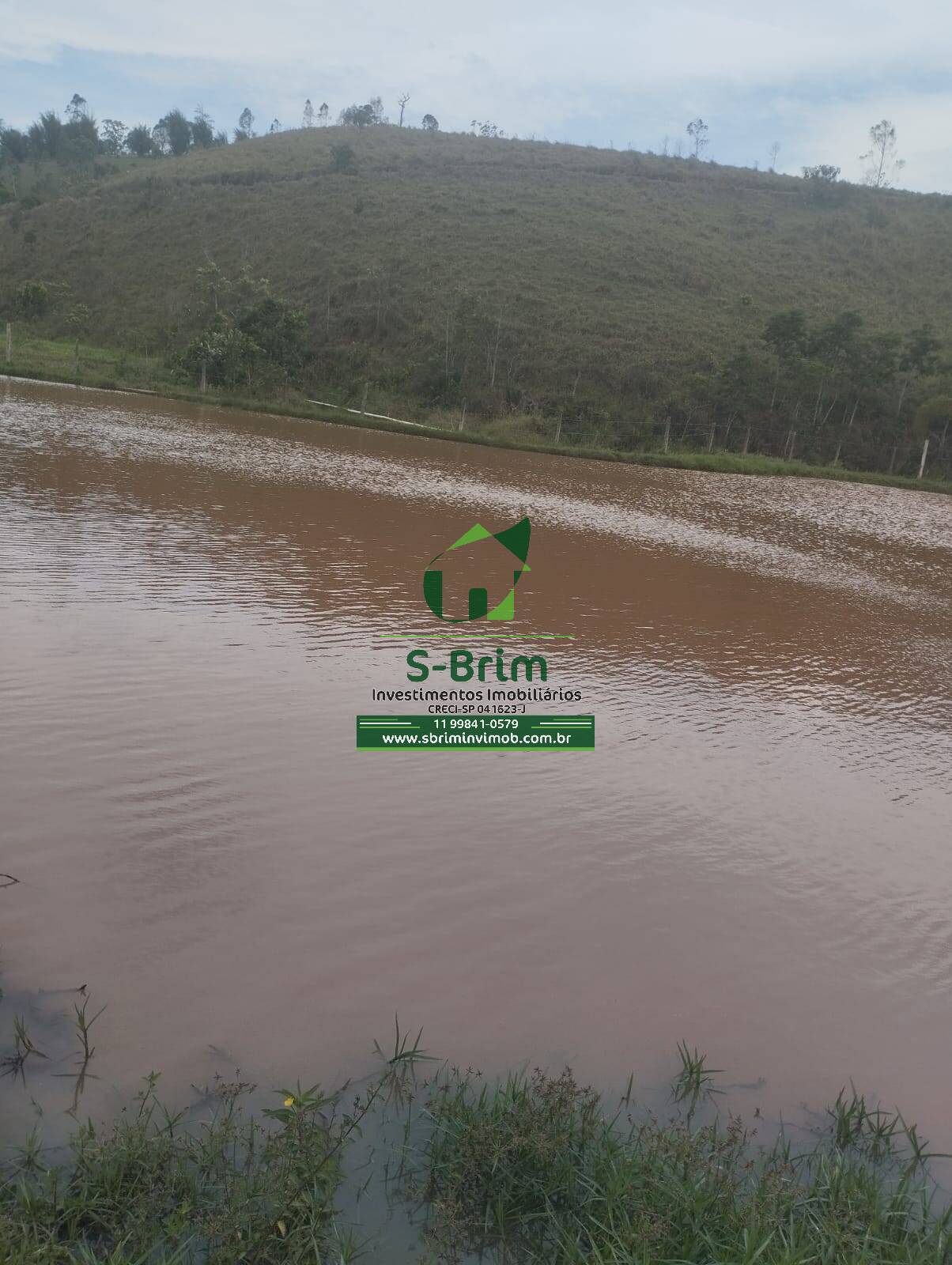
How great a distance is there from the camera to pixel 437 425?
34156mm

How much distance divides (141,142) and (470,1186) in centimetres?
10603

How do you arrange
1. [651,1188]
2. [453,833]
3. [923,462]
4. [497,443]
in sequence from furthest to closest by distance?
1. [923,462]
2. [497,443]
3. [453,833]
4. [651,1188]

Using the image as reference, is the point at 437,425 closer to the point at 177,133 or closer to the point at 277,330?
the point at 277,330

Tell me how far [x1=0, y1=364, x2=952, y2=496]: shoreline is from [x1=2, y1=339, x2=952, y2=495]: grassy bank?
0.03m

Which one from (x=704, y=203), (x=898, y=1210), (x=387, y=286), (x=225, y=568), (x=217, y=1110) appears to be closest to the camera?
(x=898, y=1210)

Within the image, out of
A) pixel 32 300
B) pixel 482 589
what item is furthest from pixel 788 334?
pixel 32 300

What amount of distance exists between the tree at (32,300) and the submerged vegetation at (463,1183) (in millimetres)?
48798

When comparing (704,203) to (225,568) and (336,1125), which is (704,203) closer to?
(225,568)

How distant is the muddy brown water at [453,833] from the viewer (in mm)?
3502

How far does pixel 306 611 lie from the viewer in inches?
340

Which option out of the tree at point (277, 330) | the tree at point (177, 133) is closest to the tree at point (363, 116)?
the tree at point (177, 133)

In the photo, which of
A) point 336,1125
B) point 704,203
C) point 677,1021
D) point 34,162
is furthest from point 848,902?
point 34,162

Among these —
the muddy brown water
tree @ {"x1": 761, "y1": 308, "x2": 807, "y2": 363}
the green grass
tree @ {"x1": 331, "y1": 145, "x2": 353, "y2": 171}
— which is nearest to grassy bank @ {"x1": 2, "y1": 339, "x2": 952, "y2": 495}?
tree @ {"x1": 761, "y1": 308, "x2": 807, "y2": 363}

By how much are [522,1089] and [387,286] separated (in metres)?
45.9
